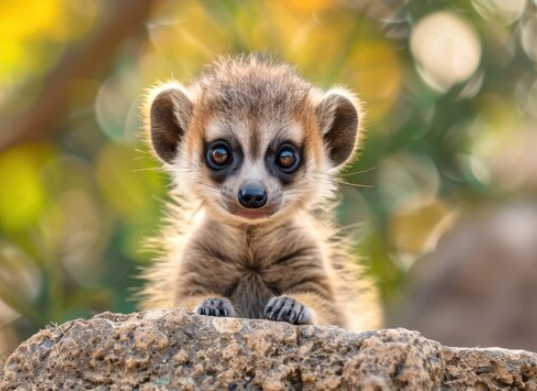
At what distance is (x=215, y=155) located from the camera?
6.05m

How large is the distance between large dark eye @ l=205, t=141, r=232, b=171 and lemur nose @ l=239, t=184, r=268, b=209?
368mm

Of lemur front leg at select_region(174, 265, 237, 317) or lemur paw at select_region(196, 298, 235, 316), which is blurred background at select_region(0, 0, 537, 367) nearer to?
lemur front leg at select_region(174, 265, 237, 317)

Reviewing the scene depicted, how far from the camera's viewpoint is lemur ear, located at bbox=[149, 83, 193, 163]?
6453 mm

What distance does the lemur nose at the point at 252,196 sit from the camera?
5656 millimetres

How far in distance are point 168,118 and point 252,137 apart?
756mm

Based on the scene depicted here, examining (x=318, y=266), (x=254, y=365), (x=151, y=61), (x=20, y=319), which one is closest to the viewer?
(x=254, y=365)

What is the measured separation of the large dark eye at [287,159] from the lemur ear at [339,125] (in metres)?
0.48

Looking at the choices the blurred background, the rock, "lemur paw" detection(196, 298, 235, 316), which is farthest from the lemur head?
the blurred background

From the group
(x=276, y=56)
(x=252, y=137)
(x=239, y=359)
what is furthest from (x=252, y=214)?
(x=276, y=56)

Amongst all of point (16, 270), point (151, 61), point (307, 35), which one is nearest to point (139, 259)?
point (16, 270)

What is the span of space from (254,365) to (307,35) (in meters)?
5.94

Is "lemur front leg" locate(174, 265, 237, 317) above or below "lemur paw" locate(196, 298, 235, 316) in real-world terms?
above

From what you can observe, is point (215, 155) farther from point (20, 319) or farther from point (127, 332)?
point (20, 319)

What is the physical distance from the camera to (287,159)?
6.04 metres
